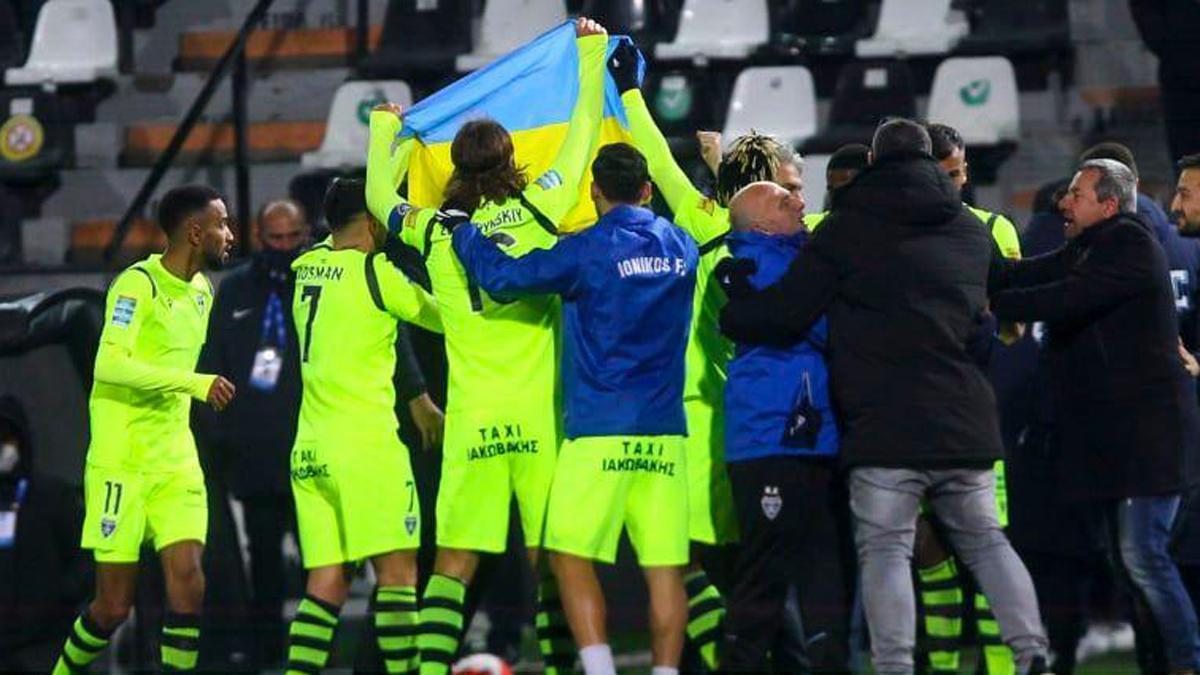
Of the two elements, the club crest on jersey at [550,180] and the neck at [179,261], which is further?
the neck at [179,261]

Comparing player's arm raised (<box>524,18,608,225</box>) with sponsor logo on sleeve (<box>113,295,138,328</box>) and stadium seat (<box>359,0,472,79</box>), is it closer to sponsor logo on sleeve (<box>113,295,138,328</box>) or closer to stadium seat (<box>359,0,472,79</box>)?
sponsor logo on sleeve (<box>113,295,138,328</box>)

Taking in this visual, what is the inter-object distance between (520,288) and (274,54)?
4.66m

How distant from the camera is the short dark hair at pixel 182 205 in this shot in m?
8.03

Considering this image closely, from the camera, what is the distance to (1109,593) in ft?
33.0

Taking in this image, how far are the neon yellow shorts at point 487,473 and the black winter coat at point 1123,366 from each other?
5.00 ft

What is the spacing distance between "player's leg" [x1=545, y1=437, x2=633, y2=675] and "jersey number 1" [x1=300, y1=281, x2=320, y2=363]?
1156 millimetres

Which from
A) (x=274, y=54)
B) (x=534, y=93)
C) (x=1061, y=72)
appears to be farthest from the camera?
(x=274, y=54)

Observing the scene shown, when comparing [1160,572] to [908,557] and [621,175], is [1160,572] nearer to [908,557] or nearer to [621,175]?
[908,557]

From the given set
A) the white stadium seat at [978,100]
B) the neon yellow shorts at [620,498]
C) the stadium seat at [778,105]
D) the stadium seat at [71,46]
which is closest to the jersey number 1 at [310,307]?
the neon yellow shorts at [620,498]

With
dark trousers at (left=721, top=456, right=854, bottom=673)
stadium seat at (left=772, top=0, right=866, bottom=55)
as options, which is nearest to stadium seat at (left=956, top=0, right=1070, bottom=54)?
stadium seat at (left=772, top=0, right=866, bottom=55)

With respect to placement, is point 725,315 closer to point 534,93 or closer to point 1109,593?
point 534,93

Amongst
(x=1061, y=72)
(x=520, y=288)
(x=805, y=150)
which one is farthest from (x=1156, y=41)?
(x=520, y=288)

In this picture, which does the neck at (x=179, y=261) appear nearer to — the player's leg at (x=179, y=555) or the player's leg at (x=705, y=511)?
the player's leg at (x=179, y=555)

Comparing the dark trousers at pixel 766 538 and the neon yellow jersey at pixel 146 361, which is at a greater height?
the neon yellow jersey at pixel 146 361
